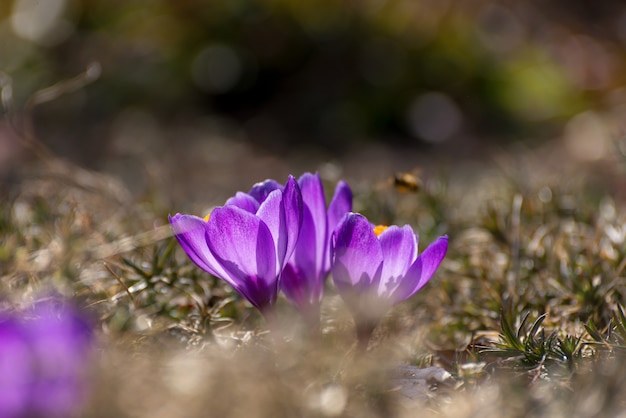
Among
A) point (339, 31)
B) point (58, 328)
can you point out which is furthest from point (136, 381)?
point (339, 31)

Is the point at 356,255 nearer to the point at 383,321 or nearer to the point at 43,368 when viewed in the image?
the point at 383,321

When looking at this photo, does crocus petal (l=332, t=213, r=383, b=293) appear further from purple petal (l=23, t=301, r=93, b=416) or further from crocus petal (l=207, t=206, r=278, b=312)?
purple petal (l=23, t=301, r=93, b=416)

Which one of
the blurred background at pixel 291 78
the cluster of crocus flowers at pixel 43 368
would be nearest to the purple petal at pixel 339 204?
the cluster of crocus flowers at pixel 43 368

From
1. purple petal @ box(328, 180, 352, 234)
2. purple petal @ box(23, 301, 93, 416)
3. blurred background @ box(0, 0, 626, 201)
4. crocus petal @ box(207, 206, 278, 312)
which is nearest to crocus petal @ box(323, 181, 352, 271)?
purple petal @ box(328, 180, 352, 234)

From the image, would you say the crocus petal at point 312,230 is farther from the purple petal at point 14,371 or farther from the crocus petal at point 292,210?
the purple petal at point 14,371

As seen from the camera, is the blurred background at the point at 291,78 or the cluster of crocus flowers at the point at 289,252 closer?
the cluster of crocus flowers at the point at 289,252

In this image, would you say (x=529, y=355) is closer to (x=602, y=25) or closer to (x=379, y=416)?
(x=379, y=416)
